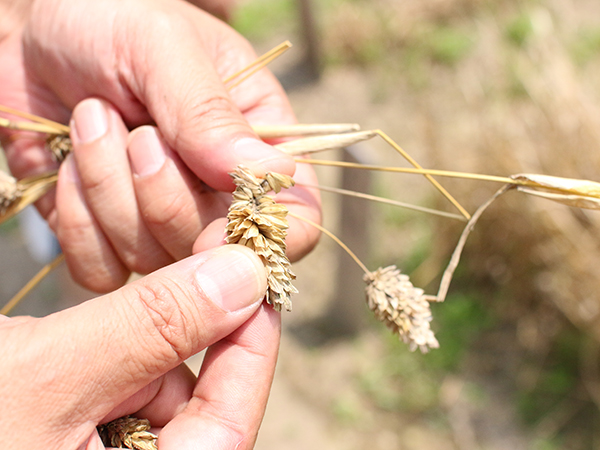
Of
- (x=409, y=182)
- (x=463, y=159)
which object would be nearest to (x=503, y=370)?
(x=463, y=159)

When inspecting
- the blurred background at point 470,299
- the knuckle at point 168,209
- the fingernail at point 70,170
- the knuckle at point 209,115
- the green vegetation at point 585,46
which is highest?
the knuckle at point 209,115

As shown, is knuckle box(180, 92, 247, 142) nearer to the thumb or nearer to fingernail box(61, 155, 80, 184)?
the thumb

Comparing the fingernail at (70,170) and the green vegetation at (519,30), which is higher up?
the fingernail at (70,170)

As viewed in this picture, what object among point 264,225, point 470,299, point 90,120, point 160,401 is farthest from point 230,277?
point 470,299

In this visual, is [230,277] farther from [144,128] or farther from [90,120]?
[90,120]

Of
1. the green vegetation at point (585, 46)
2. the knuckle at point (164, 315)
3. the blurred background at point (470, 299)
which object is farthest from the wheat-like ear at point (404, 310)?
the green vegetation at point (585, 46)

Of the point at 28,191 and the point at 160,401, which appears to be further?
the point at 28,191

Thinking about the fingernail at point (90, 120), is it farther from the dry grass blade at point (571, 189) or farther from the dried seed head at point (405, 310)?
the dry grass blade at point (571, 189)

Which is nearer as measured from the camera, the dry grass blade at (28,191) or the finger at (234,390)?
the finger at (234,390)
